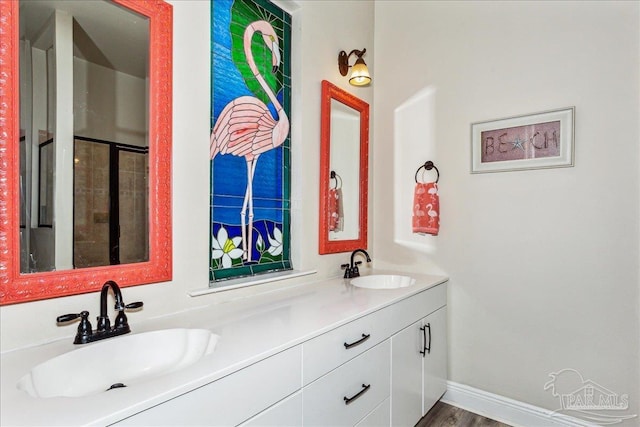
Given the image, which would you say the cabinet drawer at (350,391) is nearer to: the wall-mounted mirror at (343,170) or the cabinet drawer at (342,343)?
the cabinet drawer at (342,343)

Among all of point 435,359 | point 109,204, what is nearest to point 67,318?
point 109,204

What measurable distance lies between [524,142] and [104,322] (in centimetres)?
226

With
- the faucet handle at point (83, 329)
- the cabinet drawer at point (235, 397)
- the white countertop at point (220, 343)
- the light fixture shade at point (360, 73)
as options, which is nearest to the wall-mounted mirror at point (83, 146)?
the faucet handle at point (83, 329)

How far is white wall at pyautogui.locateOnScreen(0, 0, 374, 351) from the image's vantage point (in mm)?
1120

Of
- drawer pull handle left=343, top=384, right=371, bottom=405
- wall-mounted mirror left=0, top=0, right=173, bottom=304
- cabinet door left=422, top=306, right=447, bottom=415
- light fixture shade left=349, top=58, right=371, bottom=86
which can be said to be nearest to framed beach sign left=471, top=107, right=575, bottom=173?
light fixture shade left=349, top=58, right=371, bottom=86

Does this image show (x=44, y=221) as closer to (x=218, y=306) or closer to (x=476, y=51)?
(x=218, y=306)

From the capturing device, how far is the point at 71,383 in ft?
3.20

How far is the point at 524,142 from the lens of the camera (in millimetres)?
2057

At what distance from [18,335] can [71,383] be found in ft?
0.75

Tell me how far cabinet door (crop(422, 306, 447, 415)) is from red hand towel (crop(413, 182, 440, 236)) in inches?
21.2

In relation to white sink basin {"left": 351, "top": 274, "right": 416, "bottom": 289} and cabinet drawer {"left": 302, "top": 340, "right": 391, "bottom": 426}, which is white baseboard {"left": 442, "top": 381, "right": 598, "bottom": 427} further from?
cabinet drawer {"left": 302, "top": 340, "right": 391, "bottom": 426}

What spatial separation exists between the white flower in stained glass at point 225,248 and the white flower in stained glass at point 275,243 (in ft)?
0.68

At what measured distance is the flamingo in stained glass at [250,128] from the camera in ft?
5.40

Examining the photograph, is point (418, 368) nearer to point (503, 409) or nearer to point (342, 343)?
point (503, 409)
